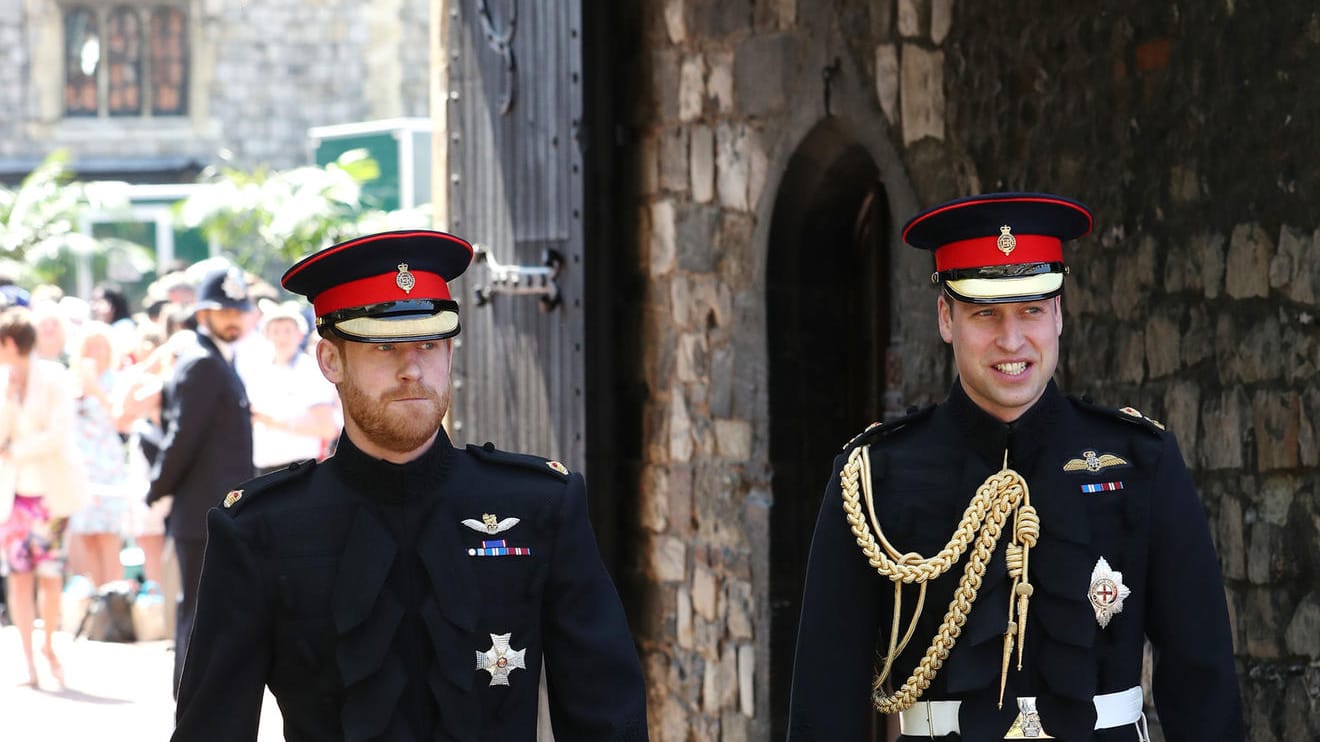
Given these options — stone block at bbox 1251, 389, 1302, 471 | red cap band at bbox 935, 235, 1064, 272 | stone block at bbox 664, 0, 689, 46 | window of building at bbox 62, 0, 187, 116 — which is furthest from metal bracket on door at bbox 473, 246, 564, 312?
window of building at bbox 62, 0, 187, 116

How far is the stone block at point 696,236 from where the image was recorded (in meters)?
6.78

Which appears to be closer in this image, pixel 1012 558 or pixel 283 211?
pixel 1012 558

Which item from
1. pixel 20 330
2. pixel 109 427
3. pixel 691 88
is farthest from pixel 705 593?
pixel 109 427

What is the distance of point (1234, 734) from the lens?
3.11 m

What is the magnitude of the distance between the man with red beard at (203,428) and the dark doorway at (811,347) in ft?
7.33

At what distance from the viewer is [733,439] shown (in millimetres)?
6691

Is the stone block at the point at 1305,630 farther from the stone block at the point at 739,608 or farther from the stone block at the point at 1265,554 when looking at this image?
the stone block at the point at 739,608

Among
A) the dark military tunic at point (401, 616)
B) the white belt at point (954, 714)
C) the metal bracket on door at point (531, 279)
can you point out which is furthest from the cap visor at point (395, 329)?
the metal bracket on door at point (531, 279)

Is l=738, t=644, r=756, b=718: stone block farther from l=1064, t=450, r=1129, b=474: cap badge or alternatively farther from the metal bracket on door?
l=1064, t=450, r=1129, b=474: cap badge

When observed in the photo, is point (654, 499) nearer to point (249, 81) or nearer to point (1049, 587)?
point (1049, 587)

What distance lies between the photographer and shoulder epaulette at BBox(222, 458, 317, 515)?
3.23 metres

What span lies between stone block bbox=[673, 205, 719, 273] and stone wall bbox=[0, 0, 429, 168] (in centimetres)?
2059

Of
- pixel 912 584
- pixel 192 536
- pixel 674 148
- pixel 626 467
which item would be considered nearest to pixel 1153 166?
pixel 912 584

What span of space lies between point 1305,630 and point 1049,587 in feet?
3.83
